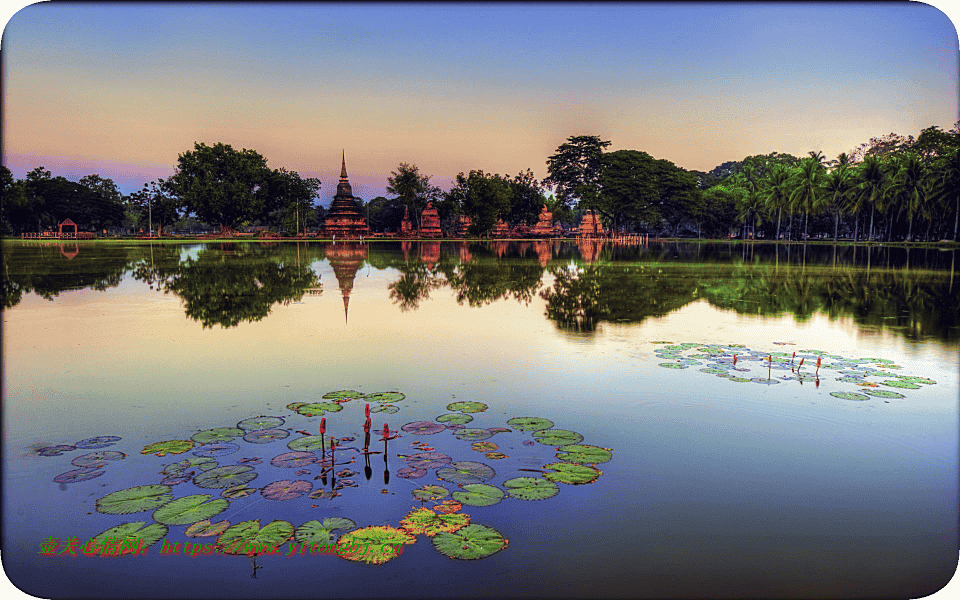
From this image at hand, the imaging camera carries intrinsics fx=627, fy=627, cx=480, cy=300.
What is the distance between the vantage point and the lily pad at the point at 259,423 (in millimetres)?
7955

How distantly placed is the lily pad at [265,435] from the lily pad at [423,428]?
148cm

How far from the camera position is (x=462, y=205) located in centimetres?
8906

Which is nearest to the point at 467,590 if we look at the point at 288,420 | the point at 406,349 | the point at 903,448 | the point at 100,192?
the point at 288,420

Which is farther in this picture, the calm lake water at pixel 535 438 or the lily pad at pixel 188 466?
the lily pad at pixel 188 466

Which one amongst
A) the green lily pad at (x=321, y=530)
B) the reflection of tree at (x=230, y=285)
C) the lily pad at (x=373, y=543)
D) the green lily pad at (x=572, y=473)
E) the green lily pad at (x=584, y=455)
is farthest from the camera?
the reflection of tree at (x=230, y=285)

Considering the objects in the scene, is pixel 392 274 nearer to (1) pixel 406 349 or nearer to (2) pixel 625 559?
(1) pixel 406 349

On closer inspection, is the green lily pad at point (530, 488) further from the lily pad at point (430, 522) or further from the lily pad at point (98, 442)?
the lily pad at point (98, 442)

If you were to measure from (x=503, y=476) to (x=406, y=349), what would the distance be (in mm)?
6665

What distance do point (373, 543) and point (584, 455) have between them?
2869 mm

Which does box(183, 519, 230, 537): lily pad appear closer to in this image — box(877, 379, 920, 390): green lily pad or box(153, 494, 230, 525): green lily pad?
box(153, 494, 230, 525): green lily pad

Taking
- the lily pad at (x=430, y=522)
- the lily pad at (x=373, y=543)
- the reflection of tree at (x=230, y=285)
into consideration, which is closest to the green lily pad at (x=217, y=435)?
the lily pad at (x=373, y=543)

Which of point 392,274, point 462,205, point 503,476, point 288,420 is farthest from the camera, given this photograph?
point 462,205

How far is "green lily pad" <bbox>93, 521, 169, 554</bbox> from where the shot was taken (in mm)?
5281

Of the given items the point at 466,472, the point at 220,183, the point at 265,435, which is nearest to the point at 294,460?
the point at 265,435
